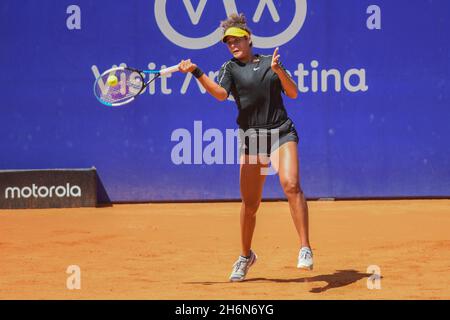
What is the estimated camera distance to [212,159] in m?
10.4

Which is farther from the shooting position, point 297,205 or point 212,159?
point 212,159

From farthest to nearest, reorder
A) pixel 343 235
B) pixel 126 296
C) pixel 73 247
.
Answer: pixel 343 235
pixel 73 247
pixel 126 296

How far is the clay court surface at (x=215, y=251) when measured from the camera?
5473mm

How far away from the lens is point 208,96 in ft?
34.3

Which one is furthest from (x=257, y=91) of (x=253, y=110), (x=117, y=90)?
(x=117, y=90)

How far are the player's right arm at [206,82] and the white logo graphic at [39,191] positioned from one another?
4.97m

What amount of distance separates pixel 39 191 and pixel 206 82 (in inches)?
206

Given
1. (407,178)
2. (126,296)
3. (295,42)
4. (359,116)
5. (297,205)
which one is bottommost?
(126,296)

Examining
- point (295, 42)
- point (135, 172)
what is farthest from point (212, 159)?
point (295, 42)

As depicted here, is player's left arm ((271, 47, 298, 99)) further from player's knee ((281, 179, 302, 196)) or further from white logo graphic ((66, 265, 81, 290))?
white logo graphic ((66, 265, 81, 290))

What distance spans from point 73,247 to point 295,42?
4.20 meters

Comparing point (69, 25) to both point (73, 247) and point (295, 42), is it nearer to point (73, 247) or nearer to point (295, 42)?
point (295, 42)

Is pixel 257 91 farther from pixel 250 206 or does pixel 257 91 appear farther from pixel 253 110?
pixel 250 206

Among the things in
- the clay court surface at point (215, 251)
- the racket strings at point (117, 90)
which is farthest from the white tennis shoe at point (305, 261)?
the racket strings at point (117, 90)
